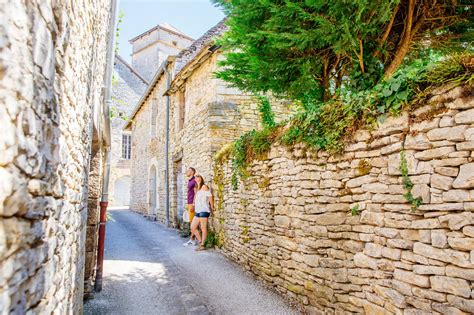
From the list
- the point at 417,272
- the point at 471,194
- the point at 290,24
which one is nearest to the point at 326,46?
the point at 290,24

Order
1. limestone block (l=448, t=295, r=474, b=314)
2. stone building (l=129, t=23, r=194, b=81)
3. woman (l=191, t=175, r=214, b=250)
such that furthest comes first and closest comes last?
stone building (l=129, t=23, r=194, b=81)
woman (l=191, t=175, r=214, b=250)
limestone block (l=448, t=295, r=474, b=314)

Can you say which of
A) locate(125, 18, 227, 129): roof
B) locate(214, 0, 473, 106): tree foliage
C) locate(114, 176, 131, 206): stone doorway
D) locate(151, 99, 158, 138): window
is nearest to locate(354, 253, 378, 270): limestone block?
locate(214, 0, 473, 106): tree foliage

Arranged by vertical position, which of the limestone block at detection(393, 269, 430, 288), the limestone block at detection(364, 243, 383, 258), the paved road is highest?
the limestone block at detection(364, 243, 383, 258)

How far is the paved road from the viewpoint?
12.8ft

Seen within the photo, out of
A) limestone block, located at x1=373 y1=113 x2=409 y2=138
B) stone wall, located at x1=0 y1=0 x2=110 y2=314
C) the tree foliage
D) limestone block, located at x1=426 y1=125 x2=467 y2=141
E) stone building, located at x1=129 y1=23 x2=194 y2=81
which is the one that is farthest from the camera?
stone building, located at x1=129 y1=23 x2=194 y2=81

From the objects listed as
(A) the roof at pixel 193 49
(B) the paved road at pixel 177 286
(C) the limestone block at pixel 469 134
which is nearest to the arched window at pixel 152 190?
(A) the roof at pixel 193 49

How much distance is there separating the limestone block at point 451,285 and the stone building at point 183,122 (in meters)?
4.65

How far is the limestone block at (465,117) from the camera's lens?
7.29 feet

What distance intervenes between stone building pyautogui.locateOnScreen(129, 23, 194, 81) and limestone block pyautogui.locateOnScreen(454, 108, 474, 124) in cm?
2673

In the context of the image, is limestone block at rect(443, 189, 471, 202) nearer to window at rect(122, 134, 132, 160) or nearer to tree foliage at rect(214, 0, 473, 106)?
tree foliage at rect(214, 0, 473, 106)

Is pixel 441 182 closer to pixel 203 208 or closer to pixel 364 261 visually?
pixel 364 261

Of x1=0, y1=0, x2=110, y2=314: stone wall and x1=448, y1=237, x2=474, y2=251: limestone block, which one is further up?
x1=0, y1=0, x2=110, y2=314: stone wall

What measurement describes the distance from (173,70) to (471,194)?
10461 millimetres

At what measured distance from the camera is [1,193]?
0.92 m
